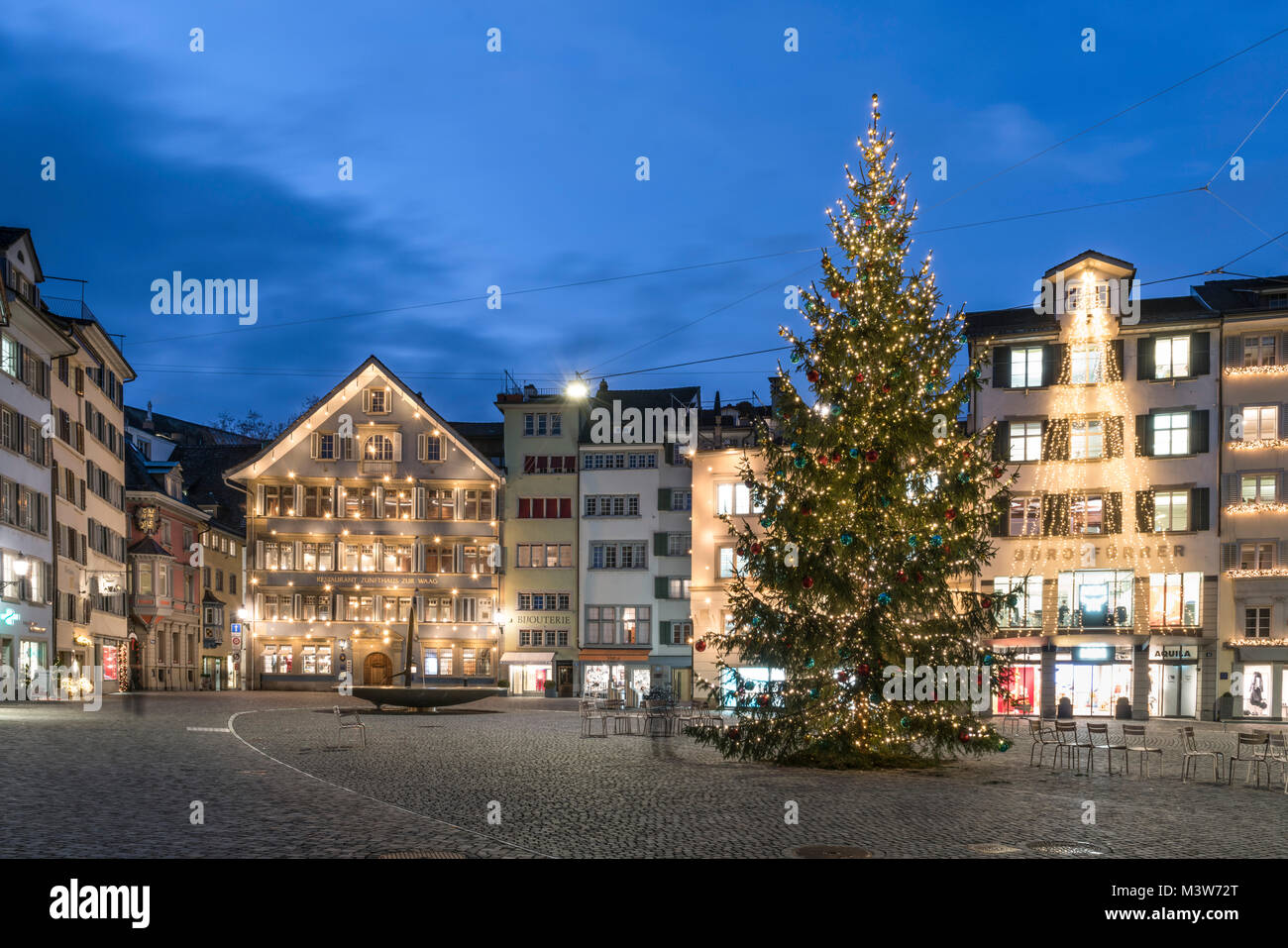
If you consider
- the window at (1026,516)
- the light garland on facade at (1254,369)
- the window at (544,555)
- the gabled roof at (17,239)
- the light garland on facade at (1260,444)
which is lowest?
the window at (544,555)

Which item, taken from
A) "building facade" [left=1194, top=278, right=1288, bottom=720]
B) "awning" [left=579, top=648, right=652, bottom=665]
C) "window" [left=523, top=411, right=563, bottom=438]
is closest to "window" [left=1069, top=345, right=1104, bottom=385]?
"building facade" [left=1194, top=278, right=1288, bottom=720]

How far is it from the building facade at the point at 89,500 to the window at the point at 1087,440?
3819 centimetres

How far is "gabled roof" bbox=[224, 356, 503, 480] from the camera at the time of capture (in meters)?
66.1

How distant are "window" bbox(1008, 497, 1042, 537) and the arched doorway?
110 feet

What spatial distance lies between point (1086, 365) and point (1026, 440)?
358cm

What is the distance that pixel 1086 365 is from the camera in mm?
48344

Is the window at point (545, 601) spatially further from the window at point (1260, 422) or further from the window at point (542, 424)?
the window at point (1260, 422)

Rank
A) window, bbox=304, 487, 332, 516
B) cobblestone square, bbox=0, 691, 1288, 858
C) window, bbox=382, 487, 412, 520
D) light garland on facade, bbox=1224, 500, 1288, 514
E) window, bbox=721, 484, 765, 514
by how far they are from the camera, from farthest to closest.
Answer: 1. window, bbox=304, 487, 332, 516
2. window, bbox=382, 487, 412, 520
3. window, bbox=721, 484, 765, 514
4. light garland on facade, bbox=1224, 500, 1288, 514
5. cobblestone square, bbox=0, 691, 1288, 858

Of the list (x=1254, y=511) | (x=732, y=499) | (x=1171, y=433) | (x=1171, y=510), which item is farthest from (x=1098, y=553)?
(x=732, y=499)

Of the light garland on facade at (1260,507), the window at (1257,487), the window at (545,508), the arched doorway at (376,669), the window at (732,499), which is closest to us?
the light garland on facade at (1260,507)

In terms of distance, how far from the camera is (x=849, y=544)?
74.1ft

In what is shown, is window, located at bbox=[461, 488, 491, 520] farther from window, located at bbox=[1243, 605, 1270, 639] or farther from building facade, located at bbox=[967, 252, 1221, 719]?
window, located at bbox=[1243, 605, 1270, 639]

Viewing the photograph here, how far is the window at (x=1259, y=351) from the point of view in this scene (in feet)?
153

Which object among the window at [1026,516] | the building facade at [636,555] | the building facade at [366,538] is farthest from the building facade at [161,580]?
the window at [1026,516]
